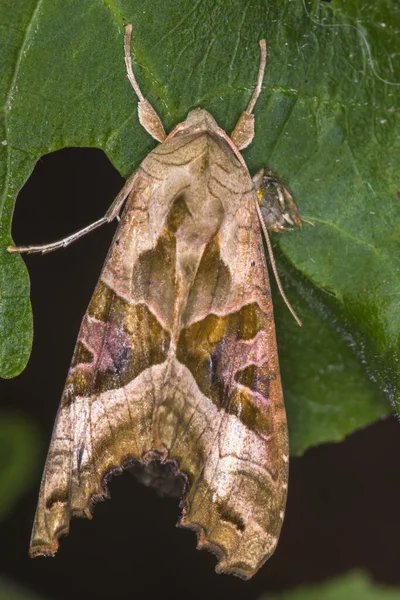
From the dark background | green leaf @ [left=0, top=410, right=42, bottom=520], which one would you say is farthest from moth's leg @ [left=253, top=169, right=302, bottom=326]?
green leaf @ [left=0, top=410, right=42, bottom=520]

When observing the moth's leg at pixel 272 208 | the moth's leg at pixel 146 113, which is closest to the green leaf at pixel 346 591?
the moth's leg at pixel 272 208

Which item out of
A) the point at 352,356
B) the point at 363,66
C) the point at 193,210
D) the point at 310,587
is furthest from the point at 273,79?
the point at 310,587

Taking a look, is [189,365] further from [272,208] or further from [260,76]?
[260,76]

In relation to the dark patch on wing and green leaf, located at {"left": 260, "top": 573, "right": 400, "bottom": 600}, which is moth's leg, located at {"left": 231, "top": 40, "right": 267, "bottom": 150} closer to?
the dark patch on wing

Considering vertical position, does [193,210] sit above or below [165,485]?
above

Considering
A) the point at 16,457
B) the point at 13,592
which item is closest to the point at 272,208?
the point at 16,457

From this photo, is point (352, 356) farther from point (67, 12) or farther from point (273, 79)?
point (67, 12)
